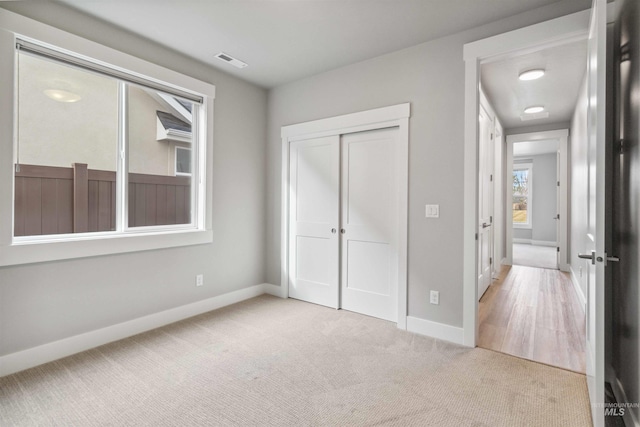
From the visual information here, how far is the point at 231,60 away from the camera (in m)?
3.27

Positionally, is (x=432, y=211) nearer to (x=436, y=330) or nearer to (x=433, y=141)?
(x=433, y=141)

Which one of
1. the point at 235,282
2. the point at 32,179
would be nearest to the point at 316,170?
the point at 235,282

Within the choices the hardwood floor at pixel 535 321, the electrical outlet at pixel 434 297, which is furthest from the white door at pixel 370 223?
the hardwood floor at pixel 535 321

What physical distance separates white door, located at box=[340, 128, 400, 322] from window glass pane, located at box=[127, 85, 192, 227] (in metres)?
1.73

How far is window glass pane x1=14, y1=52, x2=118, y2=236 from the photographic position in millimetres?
2342

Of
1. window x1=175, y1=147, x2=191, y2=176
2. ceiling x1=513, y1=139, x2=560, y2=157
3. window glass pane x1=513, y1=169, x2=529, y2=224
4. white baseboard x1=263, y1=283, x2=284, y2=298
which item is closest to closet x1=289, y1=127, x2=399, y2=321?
white baseboard x1=263, y1=283, x2=284, y2=298

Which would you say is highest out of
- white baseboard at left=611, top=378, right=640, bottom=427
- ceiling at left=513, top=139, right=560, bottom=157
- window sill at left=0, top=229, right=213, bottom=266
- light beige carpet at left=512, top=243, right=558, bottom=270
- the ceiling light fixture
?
ceiling at left=513, top=139, right=560, bottom=157

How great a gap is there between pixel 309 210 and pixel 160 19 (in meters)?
2.30

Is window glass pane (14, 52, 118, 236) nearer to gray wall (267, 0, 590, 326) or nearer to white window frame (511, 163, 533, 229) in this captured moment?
gray wall (267, 0, 590, 326)

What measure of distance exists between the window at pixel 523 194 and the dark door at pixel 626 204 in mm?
8148

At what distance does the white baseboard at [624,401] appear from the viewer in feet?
5.15

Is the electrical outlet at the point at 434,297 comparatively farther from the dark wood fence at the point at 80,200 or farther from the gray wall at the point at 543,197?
the gray wall at the point at 543,197

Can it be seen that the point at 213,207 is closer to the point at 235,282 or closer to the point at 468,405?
the point at 235,282

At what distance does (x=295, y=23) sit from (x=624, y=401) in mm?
3356
